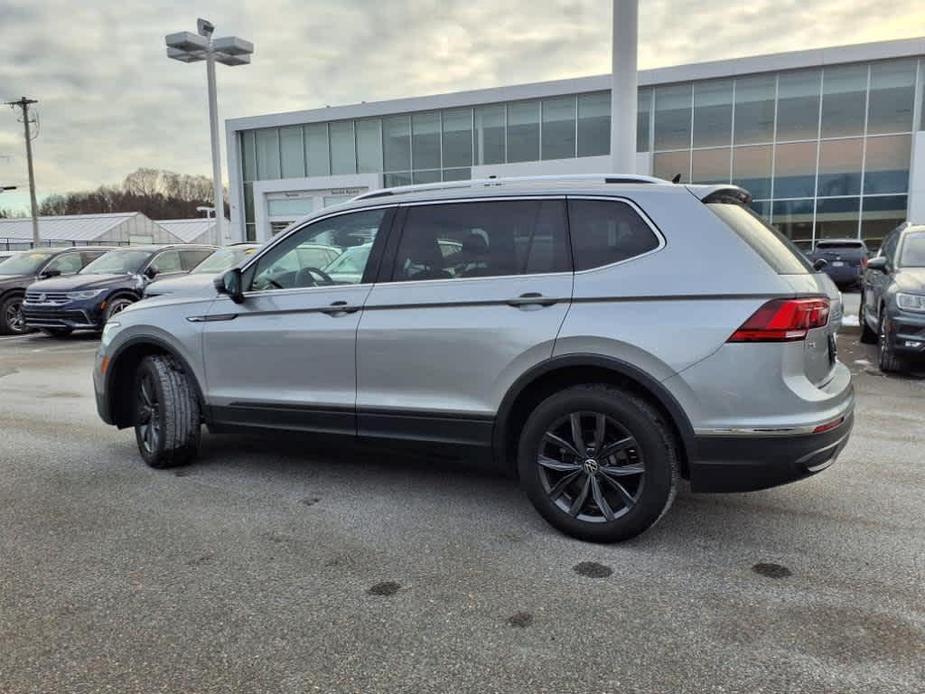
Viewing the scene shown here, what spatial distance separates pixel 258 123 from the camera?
34844 millimetres

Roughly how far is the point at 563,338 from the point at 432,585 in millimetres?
1326

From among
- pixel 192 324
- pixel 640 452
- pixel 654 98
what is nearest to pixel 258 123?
pixel 654 98

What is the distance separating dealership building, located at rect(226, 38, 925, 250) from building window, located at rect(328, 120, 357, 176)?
6 cm

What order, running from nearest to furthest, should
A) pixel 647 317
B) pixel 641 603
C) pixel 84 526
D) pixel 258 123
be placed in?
pixel 641 603 < pixel 647 317 < pixel 84 526 < pixel 258 123

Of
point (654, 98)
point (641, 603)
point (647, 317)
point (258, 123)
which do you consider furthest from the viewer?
point (258, 123)

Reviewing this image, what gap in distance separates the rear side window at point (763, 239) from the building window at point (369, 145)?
30480mm

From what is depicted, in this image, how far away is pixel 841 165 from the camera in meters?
25.8

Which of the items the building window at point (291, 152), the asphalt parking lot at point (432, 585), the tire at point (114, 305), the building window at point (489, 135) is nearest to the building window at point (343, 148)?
the building window at point (291, 152)

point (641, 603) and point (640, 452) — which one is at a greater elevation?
point (640, 452)

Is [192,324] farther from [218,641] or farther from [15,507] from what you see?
[218,641]

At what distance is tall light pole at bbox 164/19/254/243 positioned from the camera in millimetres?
21062

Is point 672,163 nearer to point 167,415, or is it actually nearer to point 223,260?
point 223,260

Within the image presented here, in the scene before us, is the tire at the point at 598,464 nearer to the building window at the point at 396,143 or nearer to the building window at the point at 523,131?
the building window at the point at 523,131

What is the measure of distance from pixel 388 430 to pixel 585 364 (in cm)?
126
